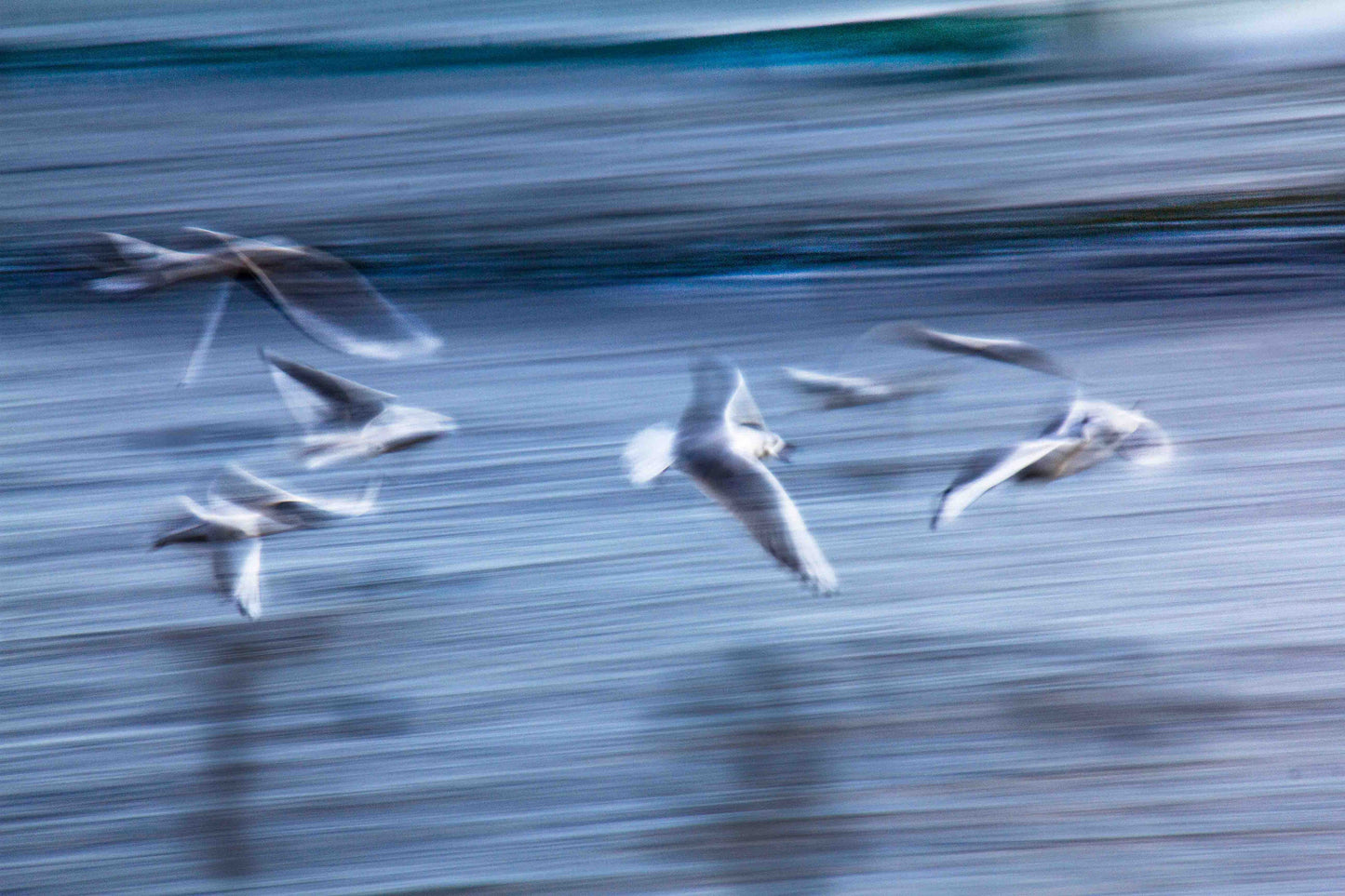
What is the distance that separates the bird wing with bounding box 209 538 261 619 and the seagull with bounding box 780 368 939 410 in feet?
0.55

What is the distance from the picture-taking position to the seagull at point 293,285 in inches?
14.1

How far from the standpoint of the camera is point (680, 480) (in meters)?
0.33

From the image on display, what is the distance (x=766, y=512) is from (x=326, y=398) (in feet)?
0.46

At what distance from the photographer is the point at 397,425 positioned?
0.34 m

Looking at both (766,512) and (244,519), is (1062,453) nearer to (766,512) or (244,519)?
(766,512)

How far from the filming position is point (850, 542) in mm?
321

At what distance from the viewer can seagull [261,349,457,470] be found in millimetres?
333

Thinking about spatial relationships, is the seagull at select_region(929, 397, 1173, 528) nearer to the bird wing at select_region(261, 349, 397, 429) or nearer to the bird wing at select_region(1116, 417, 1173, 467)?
the bird wing at select_region(1116, 417, 1173, 467)

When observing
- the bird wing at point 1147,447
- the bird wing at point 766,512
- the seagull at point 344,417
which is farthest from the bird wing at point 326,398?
the bird wing at point 1147,447

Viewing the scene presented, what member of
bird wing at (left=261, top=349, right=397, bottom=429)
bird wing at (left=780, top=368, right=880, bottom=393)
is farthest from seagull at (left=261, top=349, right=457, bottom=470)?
bird wing at (left=780, top=368, right=880, bottom=393)

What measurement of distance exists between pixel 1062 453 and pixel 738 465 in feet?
0.32

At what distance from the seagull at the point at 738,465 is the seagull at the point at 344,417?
2.5 inches

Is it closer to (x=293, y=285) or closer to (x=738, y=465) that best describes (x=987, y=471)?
(x=738, y=465)

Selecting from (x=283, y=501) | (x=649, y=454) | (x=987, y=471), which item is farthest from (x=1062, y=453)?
(x=283, y=501)
